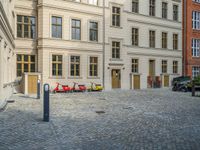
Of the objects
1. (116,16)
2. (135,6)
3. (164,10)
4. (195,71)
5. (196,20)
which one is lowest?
(195,71)

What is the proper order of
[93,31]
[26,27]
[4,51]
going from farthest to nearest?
[93,31]
[26,27]
[4,51]

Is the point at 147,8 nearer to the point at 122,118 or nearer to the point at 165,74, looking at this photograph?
the point at 165,74

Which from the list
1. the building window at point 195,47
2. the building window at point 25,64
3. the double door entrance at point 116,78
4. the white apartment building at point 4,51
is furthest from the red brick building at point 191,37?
the white apartment building at point 4,51

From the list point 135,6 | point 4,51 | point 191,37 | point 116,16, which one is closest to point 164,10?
point 135,6

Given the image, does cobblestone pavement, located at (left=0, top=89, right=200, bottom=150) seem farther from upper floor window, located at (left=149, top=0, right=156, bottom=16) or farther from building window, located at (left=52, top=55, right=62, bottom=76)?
upper floor window, located at (left=149, top=0, right=156, bottom=16)

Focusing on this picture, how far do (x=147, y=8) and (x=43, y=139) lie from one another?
3121 cm

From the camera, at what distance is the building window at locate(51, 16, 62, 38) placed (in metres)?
27.9

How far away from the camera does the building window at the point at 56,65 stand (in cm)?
2770

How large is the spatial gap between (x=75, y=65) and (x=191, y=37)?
68.6ft

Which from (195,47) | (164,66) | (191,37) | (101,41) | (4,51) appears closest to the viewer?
(4,51)

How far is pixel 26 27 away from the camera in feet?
89.6

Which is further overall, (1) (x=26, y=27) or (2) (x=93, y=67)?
(2) (x=93, y=67)

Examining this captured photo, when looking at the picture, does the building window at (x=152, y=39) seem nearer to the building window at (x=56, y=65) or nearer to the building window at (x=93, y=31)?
the building window at (x=93, y=31)

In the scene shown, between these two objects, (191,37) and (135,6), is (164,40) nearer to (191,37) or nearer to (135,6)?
(191,37)
